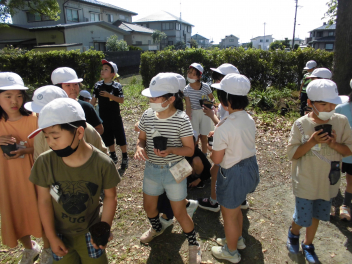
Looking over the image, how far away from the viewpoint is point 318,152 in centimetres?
251

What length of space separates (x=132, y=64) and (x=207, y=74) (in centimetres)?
1515

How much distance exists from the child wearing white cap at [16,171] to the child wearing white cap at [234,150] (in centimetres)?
186

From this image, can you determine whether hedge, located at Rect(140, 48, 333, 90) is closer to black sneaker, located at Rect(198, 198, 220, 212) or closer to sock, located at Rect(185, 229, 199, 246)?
black sneaker, located at Rect(198, 198, 220, 212)

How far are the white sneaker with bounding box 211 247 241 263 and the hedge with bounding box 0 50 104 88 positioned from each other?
1342 centimetres

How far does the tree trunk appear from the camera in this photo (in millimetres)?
7641

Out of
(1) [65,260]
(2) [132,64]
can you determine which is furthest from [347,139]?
(2) [132,64]

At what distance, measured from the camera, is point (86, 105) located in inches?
135

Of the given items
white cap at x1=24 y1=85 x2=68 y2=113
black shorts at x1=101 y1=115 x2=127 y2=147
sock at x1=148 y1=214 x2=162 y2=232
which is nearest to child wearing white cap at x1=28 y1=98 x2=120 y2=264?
white cap at x1=24 y1=85 x2=68 y2=113

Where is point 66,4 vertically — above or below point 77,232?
above

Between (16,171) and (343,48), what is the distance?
9.28 metres

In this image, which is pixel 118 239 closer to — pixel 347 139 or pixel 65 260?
pixel 65 260

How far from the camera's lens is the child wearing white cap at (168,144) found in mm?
2459

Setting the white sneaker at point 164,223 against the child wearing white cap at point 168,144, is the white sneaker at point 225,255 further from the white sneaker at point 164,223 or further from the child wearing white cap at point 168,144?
the white sneaker at point 164,223

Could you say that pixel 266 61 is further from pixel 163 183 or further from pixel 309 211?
pixel 163 183
